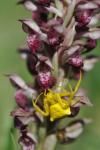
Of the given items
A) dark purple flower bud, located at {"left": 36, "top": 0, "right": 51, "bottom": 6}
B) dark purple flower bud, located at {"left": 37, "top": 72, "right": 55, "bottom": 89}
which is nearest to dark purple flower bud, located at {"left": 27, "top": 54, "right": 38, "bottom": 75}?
dark purple flower bud, located at {"left": 37, "top": 72, "right": 55, "bottom": 89}

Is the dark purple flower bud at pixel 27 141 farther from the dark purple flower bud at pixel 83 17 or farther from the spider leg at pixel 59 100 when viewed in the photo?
the dark purple flower bud at pixel 83 17

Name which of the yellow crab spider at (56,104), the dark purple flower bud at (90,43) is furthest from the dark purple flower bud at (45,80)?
the dark purple flower bud at (90,43)

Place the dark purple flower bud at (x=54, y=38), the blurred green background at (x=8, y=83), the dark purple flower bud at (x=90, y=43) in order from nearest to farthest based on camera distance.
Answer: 1. the dark purple flower bud at (x=54, y=38)
2. the dark purple flower bud at (x=90, y=43)
3. the blurred green background at (x=8, y=83)

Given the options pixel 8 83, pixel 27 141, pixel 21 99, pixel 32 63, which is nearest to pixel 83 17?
pixel 32 63

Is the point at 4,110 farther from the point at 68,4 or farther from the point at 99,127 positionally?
the point at 68,4

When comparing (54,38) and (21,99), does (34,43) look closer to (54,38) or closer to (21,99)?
(54,38)

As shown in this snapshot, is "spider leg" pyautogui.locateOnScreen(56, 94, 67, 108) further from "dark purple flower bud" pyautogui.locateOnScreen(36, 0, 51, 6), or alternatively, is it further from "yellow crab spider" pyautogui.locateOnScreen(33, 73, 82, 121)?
"dark purple flower bud" pyautogui.locateOnScreen(36, 0, 51, 6)

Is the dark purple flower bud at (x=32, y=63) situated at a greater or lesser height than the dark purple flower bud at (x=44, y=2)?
lesser
